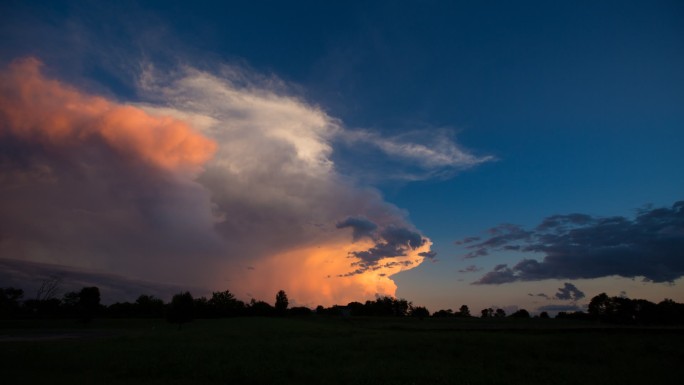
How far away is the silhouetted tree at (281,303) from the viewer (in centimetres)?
19325

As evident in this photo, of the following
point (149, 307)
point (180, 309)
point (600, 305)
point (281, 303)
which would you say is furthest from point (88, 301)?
point (600, 305)

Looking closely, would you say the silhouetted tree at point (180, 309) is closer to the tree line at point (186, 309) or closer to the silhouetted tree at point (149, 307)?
the tree line at point (186, 309)

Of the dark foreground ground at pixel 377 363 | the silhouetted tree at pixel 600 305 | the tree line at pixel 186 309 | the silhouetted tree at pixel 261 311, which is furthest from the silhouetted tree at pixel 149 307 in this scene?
the silhouetted tree at pixel 600 305

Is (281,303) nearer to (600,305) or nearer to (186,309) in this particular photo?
(186,309)

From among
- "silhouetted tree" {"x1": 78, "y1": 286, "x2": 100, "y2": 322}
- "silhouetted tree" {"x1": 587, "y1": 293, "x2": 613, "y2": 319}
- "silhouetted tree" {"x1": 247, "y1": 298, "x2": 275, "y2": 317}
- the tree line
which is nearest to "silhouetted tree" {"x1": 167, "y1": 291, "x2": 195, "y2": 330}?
the tree line

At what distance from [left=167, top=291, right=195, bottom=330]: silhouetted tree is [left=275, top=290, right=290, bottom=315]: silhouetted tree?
99.8m

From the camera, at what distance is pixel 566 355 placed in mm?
42562

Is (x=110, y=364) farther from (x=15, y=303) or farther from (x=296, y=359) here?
(x=15, y=303)

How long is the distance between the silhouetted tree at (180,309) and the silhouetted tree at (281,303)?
327ft

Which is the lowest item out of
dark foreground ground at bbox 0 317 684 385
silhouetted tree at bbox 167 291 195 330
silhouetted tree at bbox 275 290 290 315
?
dark foreground ground at bbox 0 317 684 385

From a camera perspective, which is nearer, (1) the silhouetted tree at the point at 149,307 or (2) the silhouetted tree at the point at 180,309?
(2) the silhouetted tree at the point at 180,309

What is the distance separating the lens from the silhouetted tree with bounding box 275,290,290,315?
193 meters

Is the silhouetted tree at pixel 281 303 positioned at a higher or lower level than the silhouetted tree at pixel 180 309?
higher

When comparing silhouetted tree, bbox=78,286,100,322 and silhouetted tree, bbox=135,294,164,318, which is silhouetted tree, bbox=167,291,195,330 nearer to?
silhouetted tree, bbox=78,286,100,322
